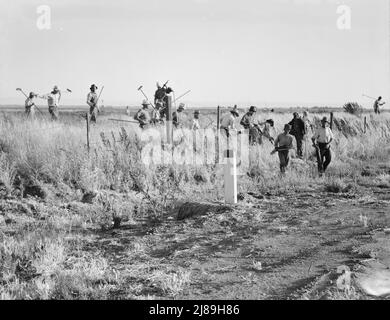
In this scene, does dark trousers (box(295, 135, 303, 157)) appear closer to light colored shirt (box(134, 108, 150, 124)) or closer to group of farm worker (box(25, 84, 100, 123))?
light colored shirt (box(134, 108, 150, 124))

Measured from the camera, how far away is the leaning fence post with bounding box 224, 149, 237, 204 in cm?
958

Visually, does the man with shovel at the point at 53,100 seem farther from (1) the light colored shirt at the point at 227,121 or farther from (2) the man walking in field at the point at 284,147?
(2) the man walking in field at the point at 284,147

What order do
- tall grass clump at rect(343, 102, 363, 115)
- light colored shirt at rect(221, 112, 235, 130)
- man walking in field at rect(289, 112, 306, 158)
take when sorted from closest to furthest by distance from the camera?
light colored shirt at rect(221, 112, 235, 130) < man walking in field at rect(289, 112, 306, 158) < tall grass clump at rect(343, 102, 363, 115)

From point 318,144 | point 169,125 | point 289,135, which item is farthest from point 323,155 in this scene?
point 169,125

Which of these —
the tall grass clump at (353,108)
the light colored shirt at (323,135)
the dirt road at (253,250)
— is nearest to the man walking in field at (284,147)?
the light colored shirt at (323,135)

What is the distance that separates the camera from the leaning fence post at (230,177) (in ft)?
31.4

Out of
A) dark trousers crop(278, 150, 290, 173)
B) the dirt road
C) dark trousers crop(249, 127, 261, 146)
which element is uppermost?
dark trousers crop(249, 127, 261, 146)

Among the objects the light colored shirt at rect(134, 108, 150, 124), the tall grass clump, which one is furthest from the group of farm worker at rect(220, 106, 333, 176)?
the tall grass clump

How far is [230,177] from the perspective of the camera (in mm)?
9547

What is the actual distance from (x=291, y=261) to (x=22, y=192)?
5.99 meters

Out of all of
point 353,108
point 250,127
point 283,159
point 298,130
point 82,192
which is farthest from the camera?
point 353,108

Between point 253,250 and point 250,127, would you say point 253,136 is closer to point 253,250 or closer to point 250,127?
point 250,127
